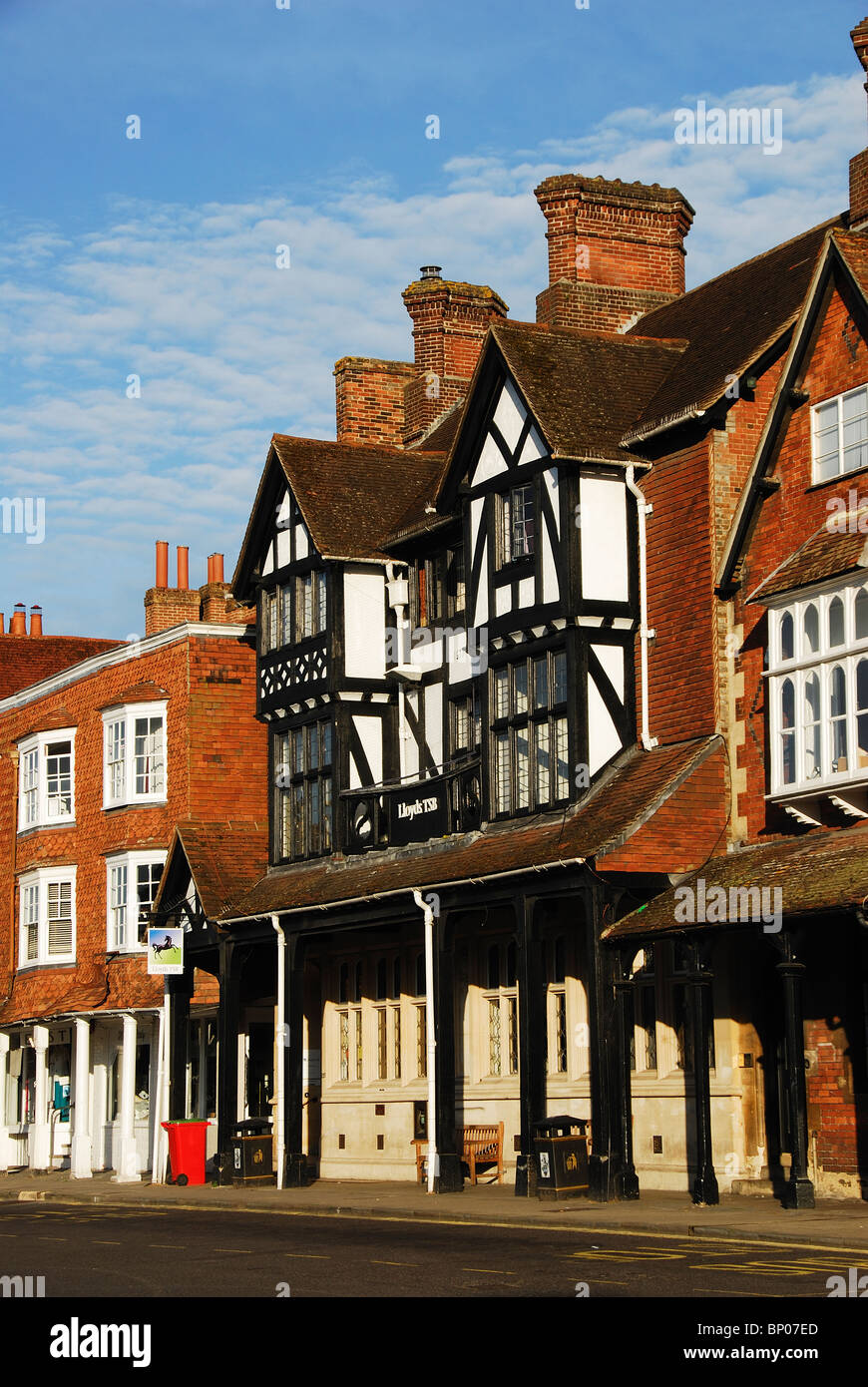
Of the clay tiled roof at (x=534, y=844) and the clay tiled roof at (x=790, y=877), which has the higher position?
the clay tiled roof at (x=534, y=844)

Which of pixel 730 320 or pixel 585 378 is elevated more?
pixel 730 320

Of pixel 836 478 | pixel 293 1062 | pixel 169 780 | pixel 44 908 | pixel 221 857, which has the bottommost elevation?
pixel 293 1062

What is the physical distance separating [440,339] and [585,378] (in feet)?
33.4

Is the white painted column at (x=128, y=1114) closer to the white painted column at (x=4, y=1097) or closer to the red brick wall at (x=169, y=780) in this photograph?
the red brick wall at (x=169, y=780)

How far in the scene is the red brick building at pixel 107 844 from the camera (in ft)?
119

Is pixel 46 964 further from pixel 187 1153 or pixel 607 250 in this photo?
pixel 607 250

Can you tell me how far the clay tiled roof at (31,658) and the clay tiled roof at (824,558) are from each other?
34.3 metres

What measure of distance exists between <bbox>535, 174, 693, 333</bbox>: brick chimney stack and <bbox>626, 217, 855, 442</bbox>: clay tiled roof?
1983 millimetres

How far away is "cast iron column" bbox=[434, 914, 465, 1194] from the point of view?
25547 mm

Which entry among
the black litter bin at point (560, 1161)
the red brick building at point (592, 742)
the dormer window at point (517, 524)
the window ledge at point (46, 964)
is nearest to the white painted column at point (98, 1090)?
the window ledge at point (46, 964)

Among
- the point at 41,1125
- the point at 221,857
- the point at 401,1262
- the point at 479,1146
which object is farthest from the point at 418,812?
the point at 41,1125

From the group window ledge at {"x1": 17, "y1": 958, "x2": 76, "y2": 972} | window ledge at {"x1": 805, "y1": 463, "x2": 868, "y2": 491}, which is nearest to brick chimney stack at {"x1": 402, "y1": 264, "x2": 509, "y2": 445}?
window ledge at {"x1": 17, "y1": 958, "x2": 76, "y2": 972}

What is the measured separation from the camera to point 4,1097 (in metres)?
44.5

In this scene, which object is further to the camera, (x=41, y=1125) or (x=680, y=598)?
(x=41, y=1125)
